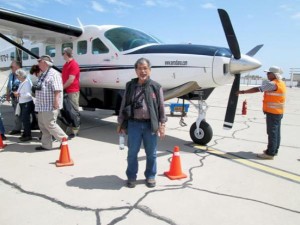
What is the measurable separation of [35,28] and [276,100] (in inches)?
247

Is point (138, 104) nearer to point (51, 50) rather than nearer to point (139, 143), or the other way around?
point (139, 143)

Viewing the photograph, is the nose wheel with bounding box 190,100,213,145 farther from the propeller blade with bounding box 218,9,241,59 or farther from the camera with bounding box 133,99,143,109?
the camera with bounding box 133,99,143,109

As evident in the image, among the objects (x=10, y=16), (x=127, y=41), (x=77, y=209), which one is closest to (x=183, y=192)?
(x=77, y=209)

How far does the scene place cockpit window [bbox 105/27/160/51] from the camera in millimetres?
7121

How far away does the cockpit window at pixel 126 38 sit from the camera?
7121 mm

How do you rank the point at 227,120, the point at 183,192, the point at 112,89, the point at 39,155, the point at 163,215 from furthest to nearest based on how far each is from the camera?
the point at 112,89 → the point at 227,120 → the point at 39,155 → the point at 183,192 → the point at 163,215

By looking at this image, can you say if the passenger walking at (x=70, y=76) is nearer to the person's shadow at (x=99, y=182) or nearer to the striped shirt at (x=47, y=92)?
the striped shirt at (x=47, y=92)

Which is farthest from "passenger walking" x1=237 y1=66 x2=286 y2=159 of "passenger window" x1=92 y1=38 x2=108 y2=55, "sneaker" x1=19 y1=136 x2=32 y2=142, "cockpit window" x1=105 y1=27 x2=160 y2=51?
"sneaker" x1=19 y1=136 x2=32 y2=142

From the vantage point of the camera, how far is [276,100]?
18.3ft

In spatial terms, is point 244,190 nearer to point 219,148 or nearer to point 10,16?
point 219,148

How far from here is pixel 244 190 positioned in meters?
4.01

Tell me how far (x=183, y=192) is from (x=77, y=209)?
1425 millimetres

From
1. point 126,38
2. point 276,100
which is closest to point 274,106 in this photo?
point 276,100

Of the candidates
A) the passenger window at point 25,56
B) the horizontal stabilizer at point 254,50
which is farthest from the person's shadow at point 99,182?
the passenger window at point 25,56
